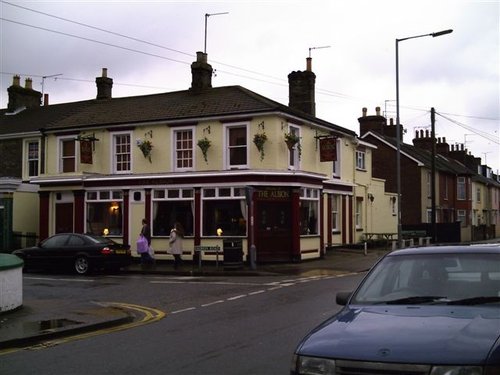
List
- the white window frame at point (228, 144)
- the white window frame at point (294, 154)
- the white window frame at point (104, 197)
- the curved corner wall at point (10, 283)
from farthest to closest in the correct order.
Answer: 1. the white window frame at point (104, 197)
2. the white window frame at point (294, 154)
3. the white window frame at point (228, 144)
4. the curved corner wall at point (10, 283)

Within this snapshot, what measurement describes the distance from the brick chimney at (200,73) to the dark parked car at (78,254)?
10.1 m

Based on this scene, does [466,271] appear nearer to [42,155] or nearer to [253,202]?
[253,202]

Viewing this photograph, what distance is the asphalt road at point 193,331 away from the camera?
7.25 m

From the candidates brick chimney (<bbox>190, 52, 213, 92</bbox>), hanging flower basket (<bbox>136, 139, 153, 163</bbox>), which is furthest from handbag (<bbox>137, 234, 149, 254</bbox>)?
brick chimney (<bbox>190, 52, 213, 92</bbox>)

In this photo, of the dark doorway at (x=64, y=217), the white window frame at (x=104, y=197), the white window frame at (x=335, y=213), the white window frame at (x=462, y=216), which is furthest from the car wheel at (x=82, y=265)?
the white window frame at (x=462, y=216)

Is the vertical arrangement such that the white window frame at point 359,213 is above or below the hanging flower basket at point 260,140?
below

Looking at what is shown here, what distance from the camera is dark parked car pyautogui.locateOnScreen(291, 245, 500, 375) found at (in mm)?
3818

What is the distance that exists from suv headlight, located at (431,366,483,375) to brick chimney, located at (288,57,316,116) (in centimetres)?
2627

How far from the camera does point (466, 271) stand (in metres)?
5.29

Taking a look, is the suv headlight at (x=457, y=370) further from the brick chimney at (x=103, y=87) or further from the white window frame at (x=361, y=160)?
the brick chimney at (x=103, y=87)

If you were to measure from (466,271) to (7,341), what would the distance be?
682cm

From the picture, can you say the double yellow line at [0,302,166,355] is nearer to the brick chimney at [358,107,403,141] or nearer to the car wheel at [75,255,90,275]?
the car wheel at [75,255,90,275]

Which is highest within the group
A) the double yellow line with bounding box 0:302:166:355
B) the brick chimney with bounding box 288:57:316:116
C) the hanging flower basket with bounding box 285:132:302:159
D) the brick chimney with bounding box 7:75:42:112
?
the brick chimney with bounding box 7:75:42:112

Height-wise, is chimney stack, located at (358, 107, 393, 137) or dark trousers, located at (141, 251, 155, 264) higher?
chimney stack, located at (358, 107, 393, 137)
